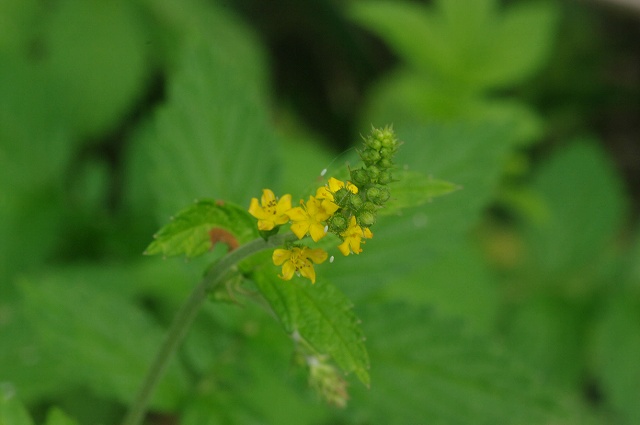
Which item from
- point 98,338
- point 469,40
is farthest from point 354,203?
point 469,40

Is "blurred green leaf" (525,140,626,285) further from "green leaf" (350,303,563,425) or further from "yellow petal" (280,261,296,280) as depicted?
"yellow petal" (280,261,296,280)

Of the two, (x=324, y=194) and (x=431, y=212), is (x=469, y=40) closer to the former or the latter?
(x=431, y=212)

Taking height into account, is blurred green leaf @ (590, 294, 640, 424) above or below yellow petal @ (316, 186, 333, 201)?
above

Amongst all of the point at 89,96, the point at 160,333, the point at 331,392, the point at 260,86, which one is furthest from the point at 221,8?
the point at 331,392

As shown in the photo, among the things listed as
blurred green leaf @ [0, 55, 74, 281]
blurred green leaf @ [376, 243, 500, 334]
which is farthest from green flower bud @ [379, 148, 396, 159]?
blurred green leaf @ [0, 55, 74, 281]

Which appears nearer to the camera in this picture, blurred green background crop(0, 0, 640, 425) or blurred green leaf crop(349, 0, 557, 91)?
blurred green background crop(0, 0, 640, 425)

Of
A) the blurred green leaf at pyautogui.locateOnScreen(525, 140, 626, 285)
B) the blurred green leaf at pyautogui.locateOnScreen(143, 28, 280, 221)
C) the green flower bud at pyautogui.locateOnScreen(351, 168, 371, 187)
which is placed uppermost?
the blurred green leaf at pyautogui.locateOnScreen(525, 140, 626, 285)
